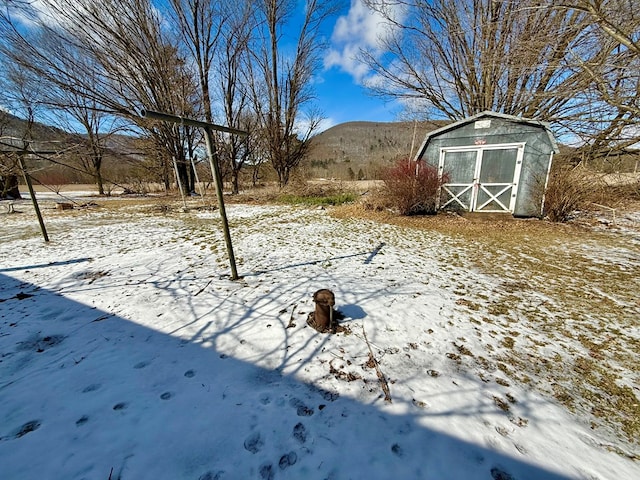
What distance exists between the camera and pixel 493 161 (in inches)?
328

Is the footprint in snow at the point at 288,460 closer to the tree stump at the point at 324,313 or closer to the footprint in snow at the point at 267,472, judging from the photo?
the footprint in snow at the point at 267,472

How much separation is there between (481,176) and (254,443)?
10228 mm

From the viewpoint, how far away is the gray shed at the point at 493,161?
7.66 m

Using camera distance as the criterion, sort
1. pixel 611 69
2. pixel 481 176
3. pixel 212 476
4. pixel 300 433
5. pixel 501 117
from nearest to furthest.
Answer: pixel 212 476 → pixel 300 433 → pixel 611 69 → pixel 501 117 → pixel 481 176

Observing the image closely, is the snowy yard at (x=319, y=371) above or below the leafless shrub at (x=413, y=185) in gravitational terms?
below

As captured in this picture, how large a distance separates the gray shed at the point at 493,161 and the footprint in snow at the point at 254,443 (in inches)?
386

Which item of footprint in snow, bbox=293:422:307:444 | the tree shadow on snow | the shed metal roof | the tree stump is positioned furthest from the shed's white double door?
footprint in snow, bbox=293:422:307:444

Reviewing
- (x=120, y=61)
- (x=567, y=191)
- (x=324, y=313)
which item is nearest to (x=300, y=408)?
(x=324, y=313)

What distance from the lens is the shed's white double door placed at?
26.6 feet

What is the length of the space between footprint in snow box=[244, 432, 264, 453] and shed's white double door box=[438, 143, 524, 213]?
983 cm

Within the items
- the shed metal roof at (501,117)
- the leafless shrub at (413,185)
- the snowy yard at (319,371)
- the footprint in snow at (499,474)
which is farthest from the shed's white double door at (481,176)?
the footprint in snow at (499,474)

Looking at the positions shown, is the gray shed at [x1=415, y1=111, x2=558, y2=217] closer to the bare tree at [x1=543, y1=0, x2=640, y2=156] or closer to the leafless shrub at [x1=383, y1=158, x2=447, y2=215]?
the leafless shrub at [x1=383, y1=158, x2=447, y2=215]

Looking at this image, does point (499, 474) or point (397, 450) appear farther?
point (397, 450)

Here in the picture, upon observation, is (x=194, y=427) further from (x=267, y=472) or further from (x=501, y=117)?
(x=501, y=117)
